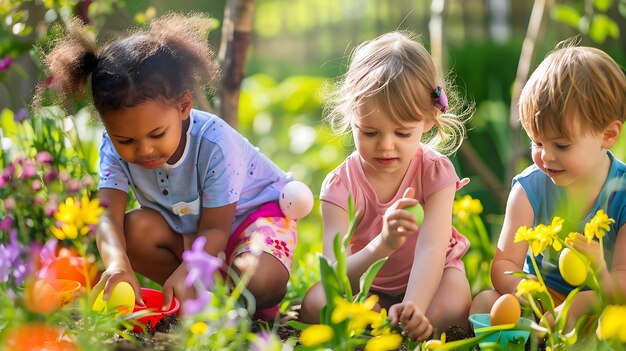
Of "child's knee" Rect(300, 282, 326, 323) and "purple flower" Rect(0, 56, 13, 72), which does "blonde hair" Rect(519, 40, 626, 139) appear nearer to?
"child's knee" Rect(300, 282, 326, 323)

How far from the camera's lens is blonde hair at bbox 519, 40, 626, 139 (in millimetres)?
1927

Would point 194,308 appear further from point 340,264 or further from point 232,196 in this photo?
point 232,196

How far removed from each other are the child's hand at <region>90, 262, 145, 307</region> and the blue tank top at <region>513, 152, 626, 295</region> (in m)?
0.99

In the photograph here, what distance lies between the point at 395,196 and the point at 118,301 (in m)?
0.76

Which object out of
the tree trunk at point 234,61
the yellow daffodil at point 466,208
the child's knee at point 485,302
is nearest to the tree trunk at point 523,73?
the yellow daffodil at point 466,208

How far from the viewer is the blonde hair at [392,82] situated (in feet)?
6.74

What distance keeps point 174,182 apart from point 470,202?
36.6 inches

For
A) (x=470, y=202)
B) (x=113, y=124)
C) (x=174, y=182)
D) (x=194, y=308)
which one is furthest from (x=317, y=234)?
(x=194, y=308)

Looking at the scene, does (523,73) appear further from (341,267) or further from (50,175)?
(341,267)

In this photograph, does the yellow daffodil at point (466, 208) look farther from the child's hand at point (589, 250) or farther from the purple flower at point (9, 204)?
the purple flower at point (9, 204)

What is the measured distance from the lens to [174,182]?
7.78 ft

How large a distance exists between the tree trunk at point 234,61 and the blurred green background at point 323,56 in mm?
277

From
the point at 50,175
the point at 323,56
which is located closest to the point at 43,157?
the point at 50,175

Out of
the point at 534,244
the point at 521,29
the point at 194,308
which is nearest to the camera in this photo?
the point at 194,308
